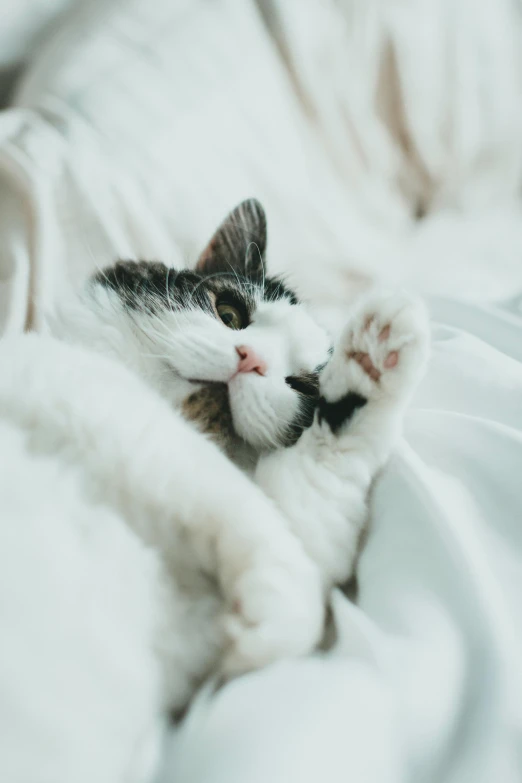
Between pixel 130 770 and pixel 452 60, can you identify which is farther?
pixel 452 60

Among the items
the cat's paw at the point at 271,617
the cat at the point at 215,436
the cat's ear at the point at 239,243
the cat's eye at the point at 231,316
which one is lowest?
the cat's paw at the point at 271,617

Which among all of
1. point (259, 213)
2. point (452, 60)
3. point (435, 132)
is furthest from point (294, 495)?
point (452, 60)

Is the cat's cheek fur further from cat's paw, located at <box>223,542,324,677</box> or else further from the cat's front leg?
cat's paw, located at <box>223,542,324,677</box>

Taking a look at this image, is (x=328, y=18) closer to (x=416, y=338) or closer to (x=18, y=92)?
(x=18, y=92)

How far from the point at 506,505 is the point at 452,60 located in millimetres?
1683

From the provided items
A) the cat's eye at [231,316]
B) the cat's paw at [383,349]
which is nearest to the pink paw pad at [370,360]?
the cat's paw at [383,349]

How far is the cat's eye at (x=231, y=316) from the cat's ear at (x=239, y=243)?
0.37 ft

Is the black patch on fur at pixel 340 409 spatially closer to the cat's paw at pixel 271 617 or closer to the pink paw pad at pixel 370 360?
the pink paw pad at pixel 370 360

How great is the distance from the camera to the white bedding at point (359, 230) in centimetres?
42

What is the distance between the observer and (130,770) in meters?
0.41

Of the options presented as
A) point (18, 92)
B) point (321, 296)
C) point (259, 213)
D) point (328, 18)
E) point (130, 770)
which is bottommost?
point (130, 770)

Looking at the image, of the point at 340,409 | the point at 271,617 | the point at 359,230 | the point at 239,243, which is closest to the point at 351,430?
the point at 340,409

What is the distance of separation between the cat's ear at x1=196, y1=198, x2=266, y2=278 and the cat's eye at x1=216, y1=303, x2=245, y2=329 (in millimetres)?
111

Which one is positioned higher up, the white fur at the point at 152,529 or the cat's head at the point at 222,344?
the cat's head at the point at 222,344
